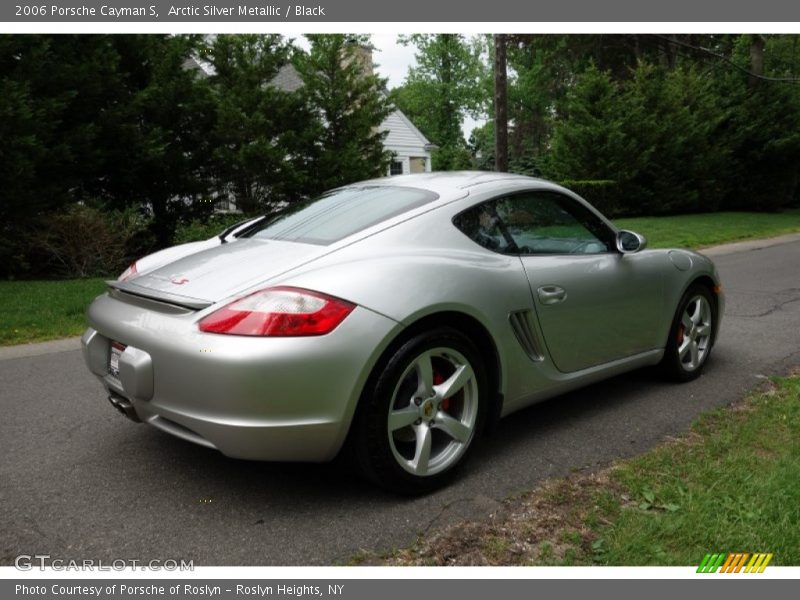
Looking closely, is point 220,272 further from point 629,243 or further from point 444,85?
point 444,85

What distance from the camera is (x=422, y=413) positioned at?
3.00 m

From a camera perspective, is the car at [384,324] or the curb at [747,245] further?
the curb at [747,245]

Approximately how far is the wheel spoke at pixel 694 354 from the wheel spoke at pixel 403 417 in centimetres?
261

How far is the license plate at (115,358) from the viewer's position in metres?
3.09

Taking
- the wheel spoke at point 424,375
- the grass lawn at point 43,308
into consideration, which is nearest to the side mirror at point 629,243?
the wheel spoke at point 424,375

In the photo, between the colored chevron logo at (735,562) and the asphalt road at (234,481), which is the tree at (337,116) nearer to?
the asphalt road at (234,481)

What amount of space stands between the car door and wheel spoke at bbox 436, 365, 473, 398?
57 centimetres

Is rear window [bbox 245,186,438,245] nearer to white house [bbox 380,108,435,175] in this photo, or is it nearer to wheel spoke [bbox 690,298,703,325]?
wheel spoke [bbox 690,298,703,325]

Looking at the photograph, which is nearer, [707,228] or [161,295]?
[161,295]

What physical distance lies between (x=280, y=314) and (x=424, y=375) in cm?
71

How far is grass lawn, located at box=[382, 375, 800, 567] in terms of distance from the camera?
2553 mm

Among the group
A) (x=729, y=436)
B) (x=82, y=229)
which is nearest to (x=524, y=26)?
(x=729, y=436)

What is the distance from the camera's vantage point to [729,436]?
12.0 ft

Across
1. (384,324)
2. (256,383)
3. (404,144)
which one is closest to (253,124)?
(384,324)
